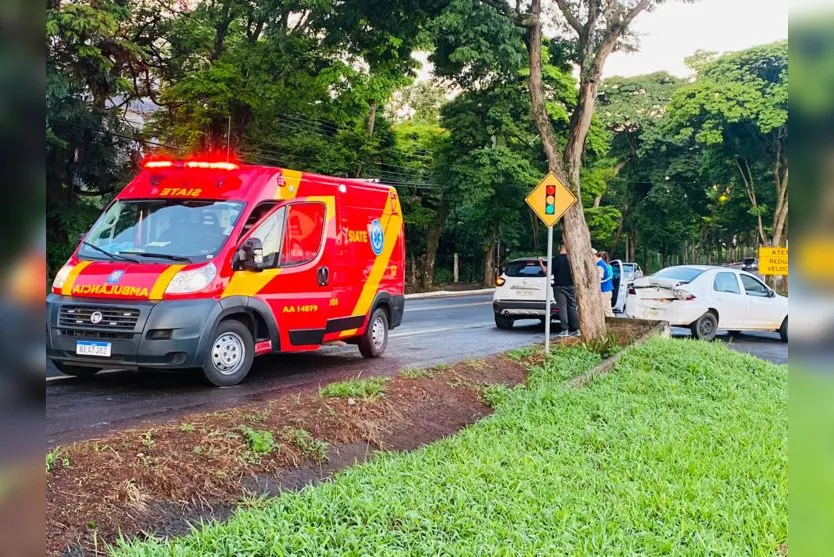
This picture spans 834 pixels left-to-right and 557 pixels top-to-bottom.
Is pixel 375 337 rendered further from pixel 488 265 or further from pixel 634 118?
pixel 634 118

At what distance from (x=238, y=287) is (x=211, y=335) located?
0.65m

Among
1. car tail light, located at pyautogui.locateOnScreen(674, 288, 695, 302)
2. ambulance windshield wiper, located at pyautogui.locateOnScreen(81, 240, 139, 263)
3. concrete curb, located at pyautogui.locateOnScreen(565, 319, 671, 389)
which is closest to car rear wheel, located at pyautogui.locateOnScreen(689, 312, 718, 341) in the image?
car tail light, located at pyautogui.locateOnScreen(674, 288, 695, 302)

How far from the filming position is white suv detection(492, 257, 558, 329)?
15781 millimetres

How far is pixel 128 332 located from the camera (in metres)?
7.28

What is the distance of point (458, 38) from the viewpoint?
1112 cm

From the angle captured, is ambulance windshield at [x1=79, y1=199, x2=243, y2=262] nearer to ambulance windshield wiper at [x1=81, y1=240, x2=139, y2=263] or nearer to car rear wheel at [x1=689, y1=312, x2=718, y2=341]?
ambulance windshield wiper at [x1=81, y1=240, x2=139, y2=263]

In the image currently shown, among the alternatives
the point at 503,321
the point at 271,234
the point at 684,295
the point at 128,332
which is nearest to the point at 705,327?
the point at 684,295

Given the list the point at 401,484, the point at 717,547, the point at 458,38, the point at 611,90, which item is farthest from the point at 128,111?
the point at 611,90

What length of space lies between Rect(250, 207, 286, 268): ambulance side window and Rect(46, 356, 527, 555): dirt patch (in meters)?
2.21

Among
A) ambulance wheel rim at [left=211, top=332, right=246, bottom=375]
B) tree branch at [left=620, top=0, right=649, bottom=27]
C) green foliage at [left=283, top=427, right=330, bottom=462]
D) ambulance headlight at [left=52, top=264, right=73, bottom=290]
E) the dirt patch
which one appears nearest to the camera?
the dirt patch

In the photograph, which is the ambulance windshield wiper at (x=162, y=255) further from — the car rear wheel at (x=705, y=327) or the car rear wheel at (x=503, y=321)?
the car rear wheel at (x=705, y=327)

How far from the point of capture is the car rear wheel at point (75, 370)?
318 inches
